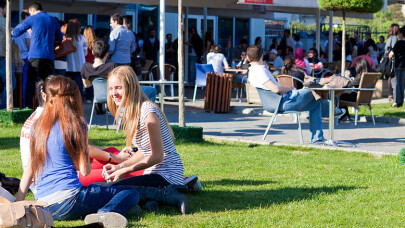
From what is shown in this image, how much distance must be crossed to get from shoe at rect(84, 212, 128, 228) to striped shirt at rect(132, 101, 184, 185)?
763 millimetres

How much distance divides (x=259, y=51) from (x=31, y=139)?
4.76 m

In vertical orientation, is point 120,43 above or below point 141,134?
above

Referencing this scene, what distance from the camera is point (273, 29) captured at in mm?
37812

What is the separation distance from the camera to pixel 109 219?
4.12 meters

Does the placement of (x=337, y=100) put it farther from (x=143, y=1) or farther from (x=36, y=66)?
(x=143, y=1)

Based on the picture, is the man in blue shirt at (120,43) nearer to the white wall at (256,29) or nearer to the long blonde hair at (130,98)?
the long blonde hair at (130,98)

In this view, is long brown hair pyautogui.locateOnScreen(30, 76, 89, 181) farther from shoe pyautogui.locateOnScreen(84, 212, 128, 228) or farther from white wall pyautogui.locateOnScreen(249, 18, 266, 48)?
white wall pyautogui.locateOnScreen(249, 18, 266, 48)

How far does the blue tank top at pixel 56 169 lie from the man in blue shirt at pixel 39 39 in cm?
619

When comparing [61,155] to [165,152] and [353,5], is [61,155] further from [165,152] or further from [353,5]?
[353,5]

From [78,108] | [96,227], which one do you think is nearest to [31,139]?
[78,108]

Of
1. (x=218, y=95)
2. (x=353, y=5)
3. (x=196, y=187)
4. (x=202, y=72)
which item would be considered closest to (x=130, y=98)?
(x=196, y=187)

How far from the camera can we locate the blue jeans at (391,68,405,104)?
13.5 meters

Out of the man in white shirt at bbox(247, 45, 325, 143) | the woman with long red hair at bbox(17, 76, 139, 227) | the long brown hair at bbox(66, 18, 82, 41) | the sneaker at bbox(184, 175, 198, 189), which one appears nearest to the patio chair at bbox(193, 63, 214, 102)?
the long brown hair at bbox(66, 18, 82, 41)

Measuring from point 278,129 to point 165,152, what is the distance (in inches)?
213
